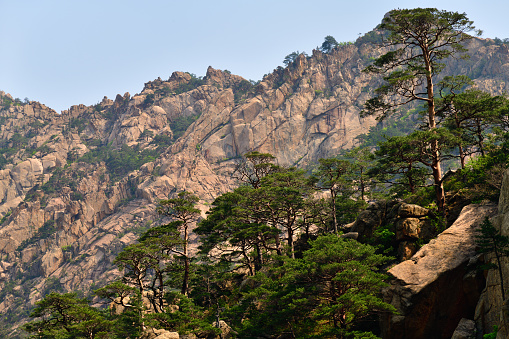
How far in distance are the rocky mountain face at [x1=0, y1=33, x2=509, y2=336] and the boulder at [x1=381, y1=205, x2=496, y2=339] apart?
96344 millimetres

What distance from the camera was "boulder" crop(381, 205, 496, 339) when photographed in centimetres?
2139

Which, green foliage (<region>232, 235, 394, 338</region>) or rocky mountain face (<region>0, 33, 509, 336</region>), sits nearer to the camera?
green foliage (<region>232, 235, 394, 338</region>)

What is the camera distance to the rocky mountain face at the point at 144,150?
120375mm

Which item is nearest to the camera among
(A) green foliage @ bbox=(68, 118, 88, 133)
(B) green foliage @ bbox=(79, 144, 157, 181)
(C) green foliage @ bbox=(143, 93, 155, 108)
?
(B) green foliage @ bbox=(79, 144, 157, 181)

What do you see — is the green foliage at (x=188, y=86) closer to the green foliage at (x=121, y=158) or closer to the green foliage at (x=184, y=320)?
the green foliage at (x=121, y=158)

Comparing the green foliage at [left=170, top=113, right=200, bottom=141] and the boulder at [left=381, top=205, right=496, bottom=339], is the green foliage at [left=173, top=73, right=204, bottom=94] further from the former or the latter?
the boulder at [left=381, top=205, right=496, bottom=339]

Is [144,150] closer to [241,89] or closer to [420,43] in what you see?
[241,89]

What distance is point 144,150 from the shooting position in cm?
15475

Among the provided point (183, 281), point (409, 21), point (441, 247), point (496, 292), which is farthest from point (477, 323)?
point (183, 281)

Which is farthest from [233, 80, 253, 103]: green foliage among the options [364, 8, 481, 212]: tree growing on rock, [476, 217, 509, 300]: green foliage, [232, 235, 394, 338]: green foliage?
[476, 217, 509, 300]: green foliage

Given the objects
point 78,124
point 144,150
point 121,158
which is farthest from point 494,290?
point 78,124

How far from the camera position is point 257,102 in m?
142

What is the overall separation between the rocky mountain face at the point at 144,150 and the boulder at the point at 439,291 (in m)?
96.3

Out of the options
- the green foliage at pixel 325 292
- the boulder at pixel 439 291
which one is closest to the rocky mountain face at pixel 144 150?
the green foliage at pixel 325 292
